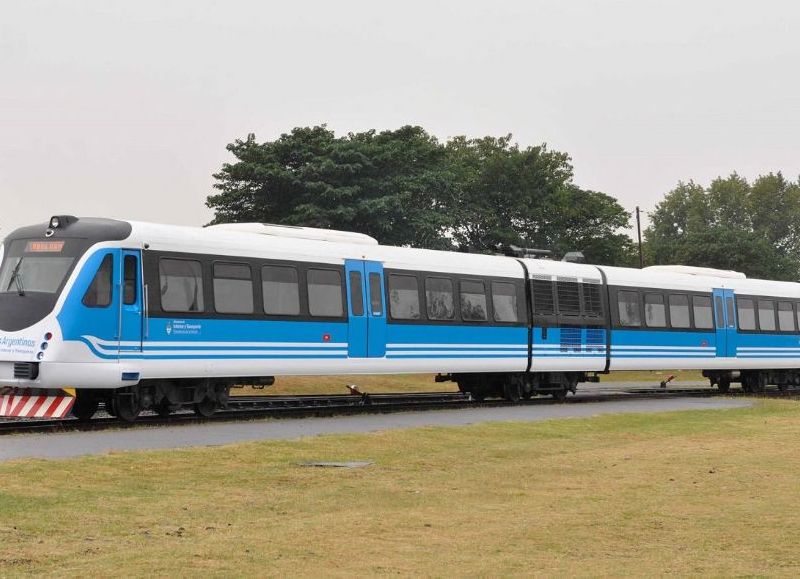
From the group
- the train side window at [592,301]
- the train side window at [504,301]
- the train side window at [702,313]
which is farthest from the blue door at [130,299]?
the train side window at [702,313]

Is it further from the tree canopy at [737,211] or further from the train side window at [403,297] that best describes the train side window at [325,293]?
the tree canopy at [737,211]

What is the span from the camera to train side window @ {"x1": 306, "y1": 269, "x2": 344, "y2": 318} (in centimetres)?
2559

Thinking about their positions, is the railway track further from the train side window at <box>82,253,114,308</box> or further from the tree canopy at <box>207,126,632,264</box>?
the tree canopy at <box>207,126,632,264</box>

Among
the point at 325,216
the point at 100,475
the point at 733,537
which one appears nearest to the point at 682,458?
the point at 733,537

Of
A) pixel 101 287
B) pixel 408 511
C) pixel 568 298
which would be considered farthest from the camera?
pixel 568 298

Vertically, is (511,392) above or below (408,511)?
above

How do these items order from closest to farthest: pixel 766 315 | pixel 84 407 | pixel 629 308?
pixel 84 407 < pixel 629 308 < pixel 766 315

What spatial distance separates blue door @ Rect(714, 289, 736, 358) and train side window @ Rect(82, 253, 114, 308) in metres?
22.7

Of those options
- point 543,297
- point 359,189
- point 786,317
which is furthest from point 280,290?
point 359,189

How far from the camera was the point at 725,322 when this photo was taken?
128ft

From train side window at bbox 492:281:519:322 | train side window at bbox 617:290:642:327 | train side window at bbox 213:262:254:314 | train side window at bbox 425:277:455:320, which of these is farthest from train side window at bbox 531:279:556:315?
train side window at bbox 213:262:254:314

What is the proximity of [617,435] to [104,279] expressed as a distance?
9284 millimetres

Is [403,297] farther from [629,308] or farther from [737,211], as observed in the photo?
[737,211]

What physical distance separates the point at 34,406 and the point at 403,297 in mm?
9662
